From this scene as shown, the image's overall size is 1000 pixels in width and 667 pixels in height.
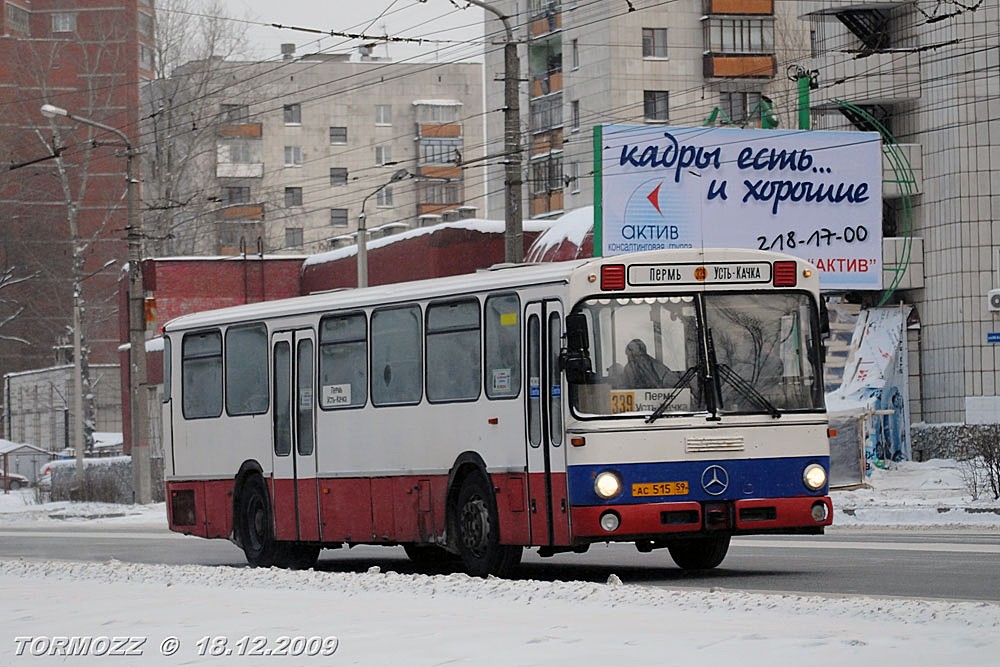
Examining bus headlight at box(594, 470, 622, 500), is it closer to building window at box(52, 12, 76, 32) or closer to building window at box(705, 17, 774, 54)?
building window at box(705, 17, 774, 54)

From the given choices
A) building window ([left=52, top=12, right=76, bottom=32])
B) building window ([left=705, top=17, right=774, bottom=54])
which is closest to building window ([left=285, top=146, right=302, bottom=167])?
building window ([left=52, top=12, right=76, bottom=32])

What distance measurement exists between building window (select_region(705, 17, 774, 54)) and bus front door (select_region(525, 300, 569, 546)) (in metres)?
65.0

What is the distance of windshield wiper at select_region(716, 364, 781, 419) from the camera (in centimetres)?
1689

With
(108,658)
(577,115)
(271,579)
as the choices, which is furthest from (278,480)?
(577,115)

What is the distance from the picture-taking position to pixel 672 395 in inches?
659

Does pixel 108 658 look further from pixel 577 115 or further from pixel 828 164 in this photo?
pixel 577 115

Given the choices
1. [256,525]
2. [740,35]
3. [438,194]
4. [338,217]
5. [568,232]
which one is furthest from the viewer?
[438,194]

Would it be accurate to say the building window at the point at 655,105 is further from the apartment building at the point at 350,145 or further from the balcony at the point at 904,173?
the balcony at the point at 904,173

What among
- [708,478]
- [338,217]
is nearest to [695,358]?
[708,478]

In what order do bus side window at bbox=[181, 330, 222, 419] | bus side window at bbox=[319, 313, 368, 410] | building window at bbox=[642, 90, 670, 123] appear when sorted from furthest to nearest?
building window at bbox=[642, 90, 670, 123] → bus side window at bbox=[181, 330, 222, 419] → bus side window at bbox=[319, 313, 368, 410]

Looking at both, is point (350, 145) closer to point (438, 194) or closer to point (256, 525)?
point (438, 194)

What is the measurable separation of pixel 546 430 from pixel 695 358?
138 cm

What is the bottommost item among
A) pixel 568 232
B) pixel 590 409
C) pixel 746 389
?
pixel 590 409

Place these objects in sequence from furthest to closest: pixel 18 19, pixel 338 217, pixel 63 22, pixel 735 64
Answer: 1. pixel 338 217
2. pixel 63 22
3. pixel 18 19
4. pixel 735 64
